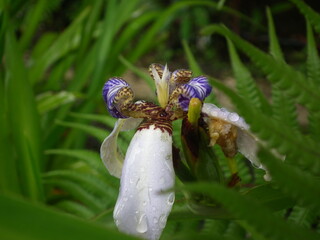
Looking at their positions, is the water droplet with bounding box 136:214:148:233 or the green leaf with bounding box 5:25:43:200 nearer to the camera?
the water droplet with bounding box 136:214:148:233

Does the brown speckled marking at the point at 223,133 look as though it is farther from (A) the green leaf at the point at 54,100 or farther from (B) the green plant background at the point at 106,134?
(A) the green leaf at the point at 54,100

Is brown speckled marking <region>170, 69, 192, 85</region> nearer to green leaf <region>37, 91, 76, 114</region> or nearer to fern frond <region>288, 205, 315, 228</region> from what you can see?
fern frond <region>288, 205, 315, 228</region>

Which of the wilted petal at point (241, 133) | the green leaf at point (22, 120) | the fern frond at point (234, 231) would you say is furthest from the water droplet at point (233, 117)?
the green leaf at point (22, 120)

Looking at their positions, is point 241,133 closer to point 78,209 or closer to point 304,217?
point 304,217

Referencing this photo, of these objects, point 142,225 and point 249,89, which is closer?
point 142,225

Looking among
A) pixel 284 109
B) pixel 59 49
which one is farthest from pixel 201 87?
pixel 59 49

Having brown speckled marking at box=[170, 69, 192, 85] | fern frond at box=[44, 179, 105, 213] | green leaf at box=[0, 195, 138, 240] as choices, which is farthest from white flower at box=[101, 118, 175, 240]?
fern frond at box=[44, 179, 105, 213]

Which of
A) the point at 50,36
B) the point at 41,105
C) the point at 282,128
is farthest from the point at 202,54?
Result: the point at 282,128
